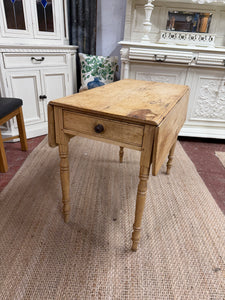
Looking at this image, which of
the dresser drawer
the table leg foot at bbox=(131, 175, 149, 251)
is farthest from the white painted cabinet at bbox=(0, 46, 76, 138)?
the table leg foot at bbox=(131, 175, 149, 251)

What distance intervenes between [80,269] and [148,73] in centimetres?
186

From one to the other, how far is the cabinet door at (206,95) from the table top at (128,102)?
3.41 feet

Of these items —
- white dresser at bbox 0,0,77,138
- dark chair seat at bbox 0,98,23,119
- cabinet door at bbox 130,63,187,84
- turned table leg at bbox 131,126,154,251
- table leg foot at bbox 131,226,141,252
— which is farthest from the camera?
cabinet door at bbox 130,63,187,84

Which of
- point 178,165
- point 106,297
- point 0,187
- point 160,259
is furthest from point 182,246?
point 0,187

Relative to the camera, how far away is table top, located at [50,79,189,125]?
836 millimetres

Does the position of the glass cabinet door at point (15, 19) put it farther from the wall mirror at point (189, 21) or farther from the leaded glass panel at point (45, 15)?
the wall mirror at point (189, 21)

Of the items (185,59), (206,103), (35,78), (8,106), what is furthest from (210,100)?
(8,106)

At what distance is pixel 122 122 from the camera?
85 centimetres

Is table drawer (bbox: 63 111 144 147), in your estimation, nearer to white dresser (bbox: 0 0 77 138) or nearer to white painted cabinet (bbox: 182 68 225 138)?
white dresser (bbox: 0 0 77 138)

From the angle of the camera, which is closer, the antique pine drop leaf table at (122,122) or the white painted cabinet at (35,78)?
the antique pine drop leaf table at (122,122)

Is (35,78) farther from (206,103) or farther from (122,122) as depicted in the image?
(206,103)

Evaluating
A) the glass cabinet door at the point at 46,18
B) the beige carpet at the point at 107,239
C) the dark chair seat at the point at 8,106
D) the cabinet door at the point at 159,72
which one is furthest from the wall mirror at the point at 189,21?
the dark chair seat at the point at 8,106

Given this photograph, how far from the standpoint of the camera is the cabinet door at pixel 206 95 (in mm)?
2133

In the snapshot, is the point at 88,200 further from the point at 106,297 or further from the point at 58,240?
the point at 106,297
